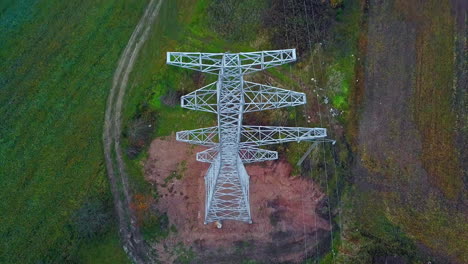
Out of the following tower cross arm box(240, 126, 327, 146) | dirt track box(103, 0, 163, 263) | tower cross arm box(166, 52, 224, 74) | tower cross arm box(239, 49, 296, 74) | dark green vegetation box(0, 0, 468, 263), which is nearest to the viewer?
tower cross arm box(239, 49, 296, 74)

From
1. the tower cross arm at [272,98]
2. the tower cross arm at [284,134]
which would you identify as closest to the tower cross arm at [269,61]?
the tower cross arm at [272,98]

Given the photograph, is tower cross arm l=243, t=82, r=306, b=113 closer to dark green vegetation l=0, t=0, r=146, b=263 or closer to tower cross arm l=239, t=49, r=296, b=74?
tower cross arm l=239, t=49, r=296, b=74

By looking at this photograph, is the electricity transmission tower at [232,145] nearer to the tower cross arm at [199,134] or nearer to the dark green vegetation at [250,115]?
the tower cross arm at [199,134]

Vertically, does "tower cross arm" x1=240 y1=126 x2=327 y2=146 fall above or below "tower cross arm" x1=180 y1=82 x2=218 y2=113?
below

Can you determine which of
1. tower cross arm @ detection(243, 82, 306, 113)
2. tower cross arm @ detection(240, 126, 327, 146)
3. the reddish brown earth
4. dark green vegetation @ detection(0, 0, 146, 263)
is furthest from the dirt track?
tower cross arm @ detection(243, 82, 306, 113)

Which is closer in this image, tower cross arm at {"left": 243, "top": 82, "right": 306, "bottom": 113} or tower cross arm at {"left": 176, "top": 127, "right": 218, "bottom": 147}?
tower cross arm at {"left": 243, "top": 82, "right": 306, "bottom": 113}

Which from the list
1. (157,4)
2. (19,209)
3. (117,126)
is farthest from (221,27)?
(19,209)

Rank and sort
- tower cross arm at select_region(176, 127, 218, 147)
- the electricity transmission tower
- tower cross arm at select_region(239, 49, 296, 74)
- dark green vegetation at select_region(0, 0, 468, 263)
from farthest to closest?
dark green vegetation at select_region(0, 0, 468, 263), tower cross arm at select_region(176, 127, 218, 147), the electricity transmission tower, tower cross arm at select_region(239, 49, 296, 74)
